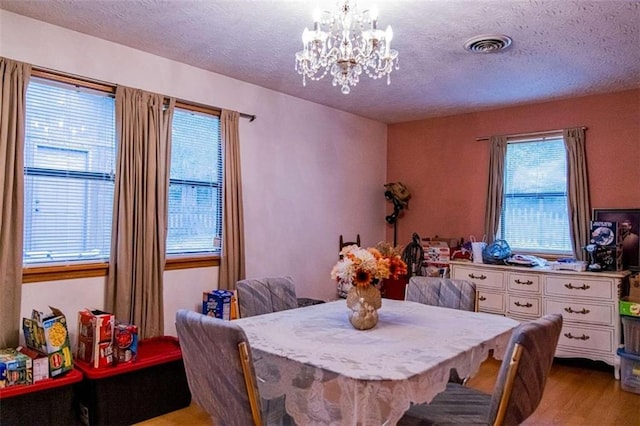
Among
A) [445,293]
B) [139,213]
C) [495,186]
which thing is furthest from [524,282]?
[139,213]

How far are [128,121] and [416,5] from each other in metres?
2.09

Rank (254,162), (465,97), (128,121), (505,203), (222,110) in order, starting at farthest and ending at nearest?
(505,203), (465,97), (254,162), (222,110), (128,121)

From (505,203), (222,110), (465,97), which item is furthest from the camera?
(505,203)

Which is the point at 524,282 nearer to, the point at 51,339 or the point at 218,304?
the point at 218,304

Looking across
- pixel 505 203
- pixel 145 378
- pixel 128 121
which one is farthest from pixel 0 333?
pixel 505 203

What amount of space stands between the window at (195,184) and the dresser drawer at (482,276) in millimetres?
2444

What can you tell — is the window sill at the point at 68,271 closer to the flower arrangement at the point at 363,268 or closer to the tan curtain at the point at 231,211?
the tan curtain at the point at 231,211

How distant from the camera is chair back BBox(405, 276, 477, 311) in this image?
2793 mm

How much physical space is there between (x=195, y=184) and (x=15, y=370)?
180 centimetres

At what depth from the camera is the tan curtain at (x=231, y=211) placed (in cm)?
378

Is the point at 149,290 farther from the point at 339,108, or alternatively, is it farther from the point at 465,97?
the point at 465,97

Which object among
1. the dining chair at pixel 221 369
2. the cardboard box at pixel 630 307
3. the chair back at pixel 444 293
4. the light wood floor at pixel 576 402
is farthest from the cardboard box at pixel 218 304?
the cardboard box at pixel 630 307

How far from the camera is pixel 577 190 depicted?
4262mm

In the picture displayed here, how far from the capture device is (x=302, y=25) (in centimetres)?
282
